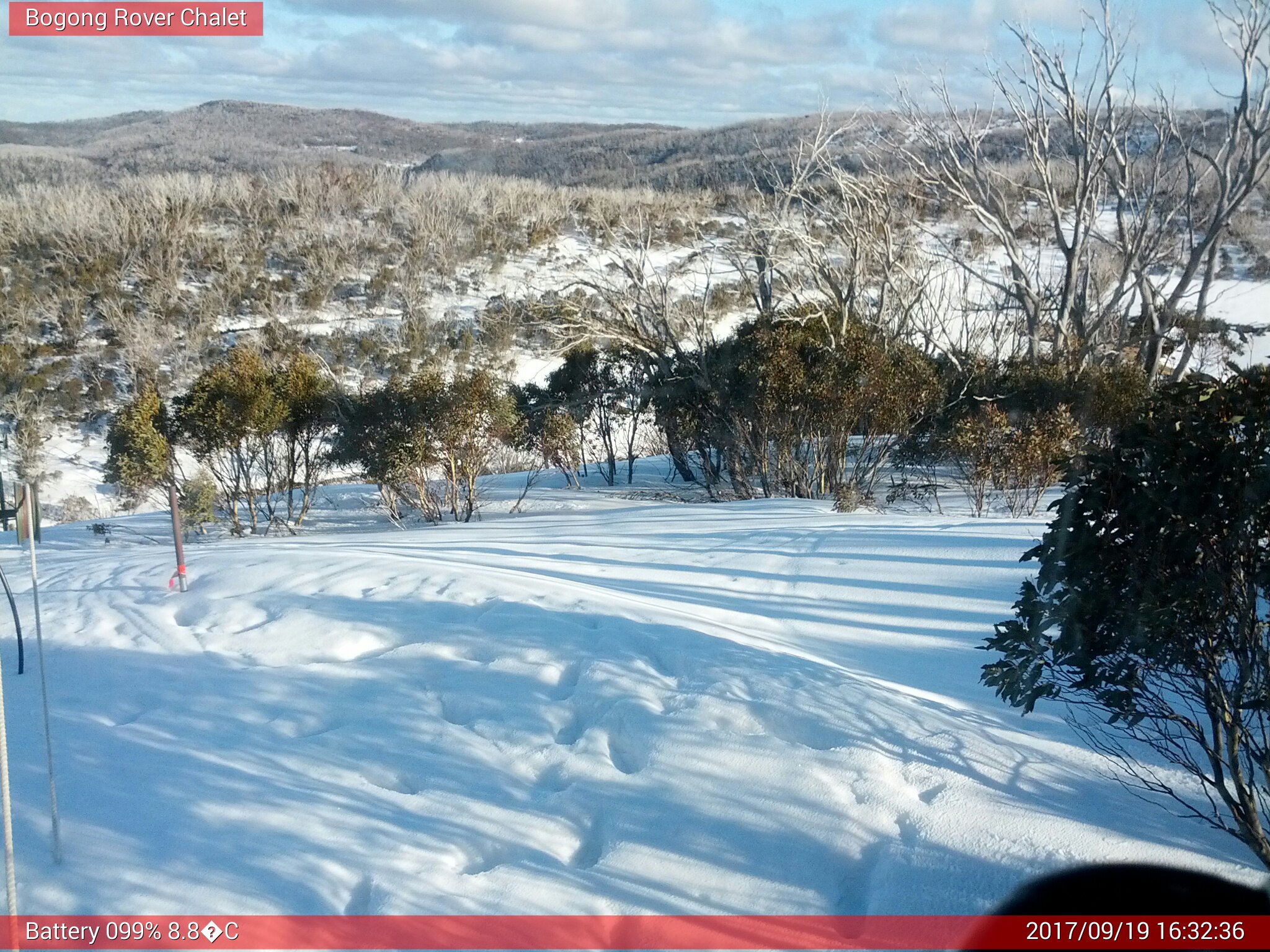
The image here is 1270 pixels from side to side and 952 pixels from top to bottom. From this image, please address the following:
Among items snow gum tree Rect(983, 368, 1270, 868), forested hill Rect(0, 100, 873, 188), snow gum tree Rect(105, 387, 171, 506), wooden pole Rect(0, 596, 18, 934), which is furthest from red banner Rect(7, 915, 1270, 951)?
forested hill Rect(0, 100, 873, 188)

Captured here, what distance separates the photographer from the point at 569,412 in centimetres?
1562

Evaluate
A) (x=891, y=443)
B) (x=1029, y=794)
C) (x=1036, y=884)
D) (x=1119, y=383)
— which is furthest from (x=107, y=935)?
(x=1119, y=383)

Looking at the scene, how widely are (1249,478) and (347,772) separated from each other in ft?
11.3

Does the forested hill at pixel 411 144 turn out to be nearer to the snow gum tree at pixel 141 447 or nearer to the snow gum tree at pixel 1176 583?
the snow gum tree at pixel 141 447

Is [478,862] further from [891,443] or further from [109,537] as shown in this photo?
[109,537]

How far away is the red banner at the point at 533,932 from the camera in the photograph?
3.00 meters

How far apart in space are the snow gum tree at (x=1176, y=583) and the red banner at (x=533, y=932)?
777mm

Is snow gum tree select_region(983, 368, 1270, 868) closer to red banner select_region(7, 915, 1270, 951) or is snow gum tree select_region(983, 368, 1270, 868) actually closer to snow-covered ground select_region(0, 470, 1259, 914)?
snow-covered ground select_region(0, 470, 1259, 914)

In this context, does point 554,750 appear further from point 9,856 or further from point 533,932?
point 9,856

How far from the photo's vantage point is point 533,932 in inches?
122

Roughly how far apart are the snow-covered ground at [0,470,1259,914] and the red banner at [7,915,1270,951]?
0.18 feet

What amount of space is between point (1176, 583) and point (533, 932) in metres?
2.32

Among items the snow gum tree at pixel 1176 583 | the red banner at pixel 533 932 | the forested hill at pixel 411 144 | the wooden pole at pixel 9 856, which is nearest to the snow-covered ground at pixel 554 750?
the red banner at pixel 533 932

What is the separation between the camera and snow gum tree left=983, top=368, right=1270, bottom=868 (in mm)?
2863
